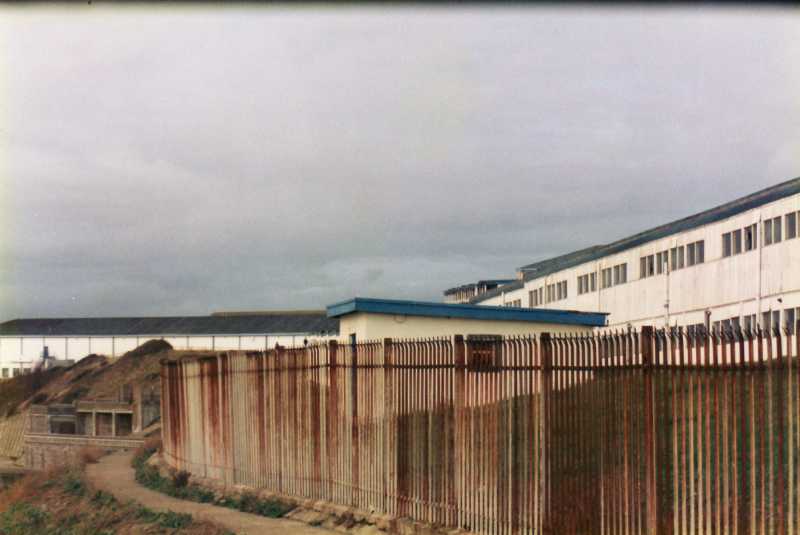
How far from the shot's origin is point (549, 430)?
1163 cm

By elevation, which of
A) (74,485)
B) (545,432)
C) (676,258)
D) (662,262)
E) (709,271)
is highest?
(676,258)

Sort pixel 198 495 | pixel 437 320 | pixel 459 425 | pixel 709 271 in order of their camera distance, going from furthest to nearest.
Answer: pixel 709 271 → pixel 437 320 → pixel 198 495 → pixel 459 425

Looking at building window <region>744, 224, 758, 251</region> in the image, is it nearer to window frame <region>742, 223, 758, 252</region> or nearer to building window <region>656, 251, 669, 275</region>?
window frame <region>742, 223, 758, 252</region>

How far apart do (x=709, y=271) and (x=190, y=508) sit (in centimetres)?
2695

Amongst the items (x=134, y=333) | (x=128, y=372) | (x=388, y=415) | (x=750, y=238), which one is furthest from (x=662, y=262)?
(x=134, y=333)

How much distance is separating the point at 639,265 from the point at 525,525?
35.9 meters

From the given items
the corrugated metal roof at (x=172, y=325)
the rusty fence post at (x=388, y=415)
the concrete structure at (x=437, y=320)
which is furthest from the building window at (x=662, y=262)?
the corrugated metal roof at (x=172, y=325)

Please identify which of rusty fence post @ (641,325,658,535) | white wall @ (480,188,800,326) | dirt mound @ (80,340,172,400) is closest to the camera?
rusty fence post @ (641,325,658,535)

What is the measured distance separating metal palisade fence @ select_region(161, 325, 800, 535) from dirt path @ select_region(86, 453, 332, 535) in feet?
2.69

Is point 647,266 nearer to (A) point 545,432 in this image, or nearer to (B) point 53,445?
(B) point 53,445

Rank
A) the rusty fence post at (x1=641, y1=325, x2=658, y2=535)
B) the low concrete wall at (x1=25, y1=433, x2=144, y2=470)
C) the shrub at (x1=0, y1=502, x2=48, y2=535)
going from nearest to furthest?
the rusty fence post at (x1=641, y1=325, x2=658, y2=535)
the shrub at (x1=0, y1=502, x2=48, y2=535)
the low concrete wall at (x1=25, y1=433, x2=144, y2=470)

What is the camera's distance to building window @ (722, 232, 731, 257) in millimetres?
38875

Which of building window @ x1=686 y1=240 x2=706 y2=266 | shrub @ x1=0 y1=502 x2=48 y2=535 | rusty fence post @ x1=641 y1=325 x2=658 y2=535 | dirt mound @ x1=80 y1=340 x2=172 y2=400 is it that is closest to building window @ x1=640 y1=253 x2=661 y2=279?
building window @ x1=686 y1=240 x2=706 y2=266

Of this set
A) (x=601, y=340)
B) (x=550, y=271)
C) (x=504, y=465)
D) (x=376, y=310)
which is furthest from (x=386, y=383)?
(x=550, y=271)
